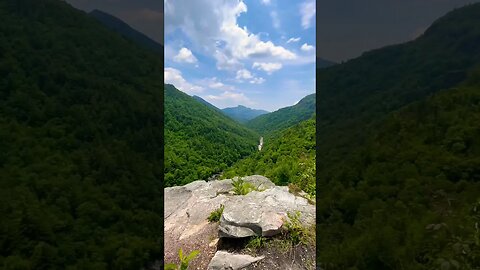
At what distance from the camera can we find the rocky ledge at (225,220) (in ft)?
13.1

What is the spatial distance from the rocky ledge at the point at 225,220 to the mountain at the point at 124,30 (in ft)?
7.65

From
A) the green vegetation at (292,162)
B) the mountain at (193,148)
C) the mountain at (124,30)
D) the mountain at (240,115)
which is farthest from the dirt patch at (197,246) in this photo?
the mountain at (240,115)

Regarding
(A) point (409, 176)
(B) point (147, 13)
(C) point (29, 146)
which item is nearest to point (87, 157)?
(C) point (29, 146)

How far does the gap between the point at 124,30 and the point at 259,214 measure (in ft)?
10.6

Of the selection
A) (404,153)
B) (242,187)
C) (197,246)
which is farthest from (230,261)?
(404,153)

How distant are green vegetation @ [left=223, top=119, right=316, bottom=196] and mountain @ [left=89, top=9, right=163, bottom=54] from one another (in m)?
3.28

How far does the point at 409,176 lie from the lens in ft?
11.4

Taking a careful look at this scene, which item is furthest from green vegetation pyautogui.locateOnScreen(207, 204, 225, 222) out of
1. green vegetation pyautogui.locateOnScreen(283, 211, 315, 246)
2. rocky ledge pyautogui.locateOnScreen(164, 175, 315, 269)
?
green vegetation pyautogui.locateOnScreen(283, 211, 315, 246)

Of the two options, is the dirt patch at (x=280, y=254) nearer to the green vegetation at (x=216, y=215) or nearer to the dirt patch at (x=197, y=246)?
the dirt patch at (x=197, y=246)

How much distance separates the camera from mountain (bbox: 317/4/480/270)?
3.04 meters

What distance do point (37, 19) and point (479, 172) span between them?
7.41 metres

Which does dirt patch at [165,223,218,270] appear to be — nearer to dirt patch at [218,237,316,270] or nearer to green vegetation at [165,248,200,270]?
green vegetation at [165,248,200,270]

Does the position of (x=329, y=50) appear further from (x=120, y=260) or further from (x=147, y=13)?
(x=120, y=260)

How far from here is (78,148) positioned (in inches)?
172
